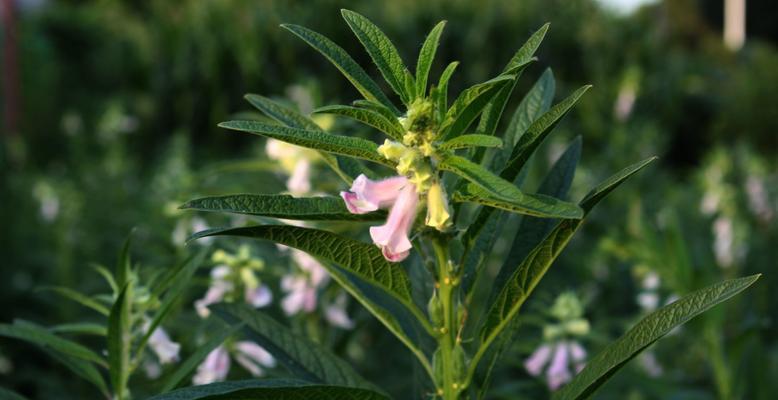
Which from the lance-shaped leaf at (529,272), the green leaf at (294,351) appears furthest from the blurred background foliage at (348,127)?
the lance-shaped leaf at (529,272)

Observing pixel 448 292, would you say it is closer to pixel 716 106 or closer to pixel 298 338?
pixel 298 338

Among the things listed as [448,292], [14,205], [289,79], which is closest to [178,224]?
[448,292]

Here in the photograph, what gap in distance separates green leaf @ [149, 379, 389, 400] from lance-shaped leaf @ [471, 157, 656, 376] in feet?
0.48

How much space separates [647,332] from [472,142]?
0.69 ft

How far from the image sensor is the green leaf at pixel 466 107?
2.66ft

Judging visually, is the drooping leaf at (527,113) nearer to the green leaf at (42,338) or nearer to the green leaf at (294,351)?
the green leaf at (294,351)

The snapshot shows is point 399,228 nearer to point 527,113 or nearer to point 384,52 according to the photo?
point 384,52

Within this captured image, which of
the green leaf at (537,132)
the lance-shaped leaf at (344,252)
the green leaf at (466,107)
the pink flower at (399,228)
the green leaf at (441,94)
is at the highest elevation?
the green leaf at (441,94)

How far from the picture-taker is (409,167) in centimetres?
83

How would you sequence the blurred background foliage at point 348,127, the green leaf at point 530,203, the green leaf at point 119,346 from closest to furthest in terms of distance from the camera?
1. the green leaf at point 530,203
2. the green leaf at point 119,346
3. the blurred background foliage at point 348,127

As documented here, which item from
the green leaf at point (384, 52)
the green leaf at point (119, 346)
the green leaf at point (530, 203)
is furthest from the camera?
the green leaf at point (119, 346)

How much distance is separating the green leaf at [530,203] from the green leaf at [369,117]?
0.08 meters

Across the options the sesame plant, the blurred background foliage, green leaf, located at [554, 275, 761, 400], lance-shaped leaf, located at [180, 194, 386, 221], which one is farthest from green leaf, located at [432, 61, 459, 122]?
the blurred background foliage

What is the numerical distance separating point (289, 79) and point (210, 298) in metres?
6.17
